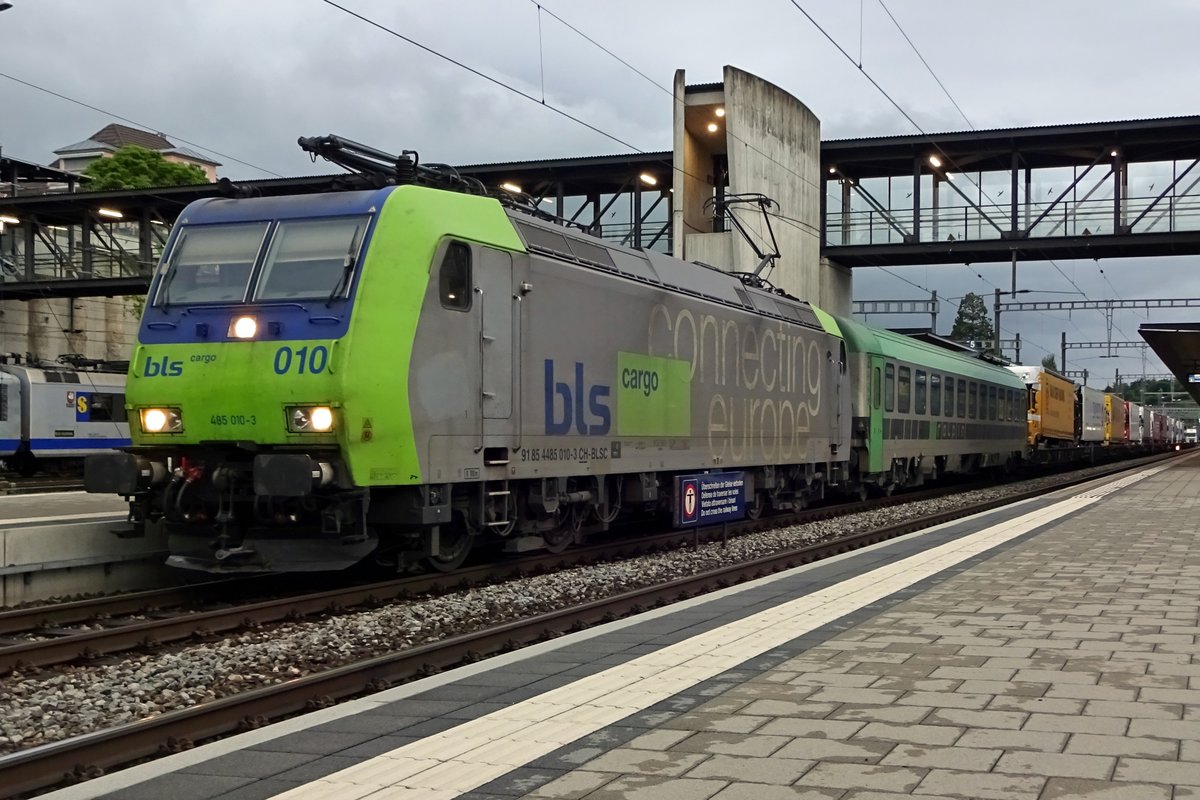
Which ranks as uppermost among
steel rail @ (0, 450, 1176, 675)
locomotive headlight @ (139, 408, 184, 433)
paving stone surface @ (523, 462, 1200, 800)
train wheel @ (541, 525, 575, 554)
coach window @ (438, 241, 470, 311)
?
coach window @ (438, 241, 470, 311)

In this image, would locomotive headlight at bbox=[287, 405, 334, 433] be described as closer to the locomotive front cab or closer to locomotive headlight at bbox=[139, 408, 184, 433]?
the locomotive front cab

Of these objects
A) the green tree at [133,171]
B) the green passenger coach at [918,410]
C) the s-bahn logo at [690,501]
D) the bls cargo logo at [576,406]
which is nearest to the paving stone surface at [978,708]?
the bls cargo logo at [576,406]

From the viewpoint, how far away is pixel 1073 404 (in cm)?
4891

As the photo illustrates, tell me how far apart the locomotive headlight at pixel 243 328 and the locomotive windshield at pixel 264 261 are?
9.6 inches

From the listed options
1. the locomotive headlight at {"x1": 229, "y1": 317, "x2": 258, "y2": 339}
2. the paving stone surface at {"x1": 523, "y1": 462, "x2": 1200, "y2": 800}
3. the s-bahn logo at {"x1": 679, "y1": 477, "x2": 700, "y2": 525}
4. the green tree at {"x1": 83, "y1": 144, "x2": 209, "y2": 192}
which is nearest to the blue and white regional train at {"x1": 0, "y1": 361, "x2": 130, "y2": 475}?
the s-bahn logo at {"x1": 679, "y1": 477, "x2": 700, "y2": 525}

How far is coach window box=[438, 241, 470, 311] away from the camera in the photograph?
10812 millimetres

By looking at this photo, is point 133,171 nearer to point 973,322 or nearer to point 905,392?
point 905,392

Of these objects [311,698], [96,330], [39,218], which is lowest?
[311,698]

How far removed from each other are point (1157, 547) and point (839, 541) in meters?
3.67

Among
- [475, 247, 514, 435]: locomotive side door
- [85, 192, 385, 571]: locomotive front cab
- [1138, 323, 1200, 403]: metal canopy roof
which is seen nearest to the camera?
[85, 192, 385, 571]: locomotive front cab

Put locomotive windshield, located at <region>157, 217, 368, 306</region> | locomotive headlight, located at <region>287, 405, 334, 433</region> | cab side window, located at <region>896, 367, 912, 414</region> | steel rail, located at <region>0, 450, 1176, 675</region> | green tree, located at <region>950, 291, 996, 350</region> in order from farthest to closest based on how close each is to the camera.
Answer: green tree, located at <region>950, 291, 996, 350</region> → cab side window, located at <region>896, 367, 912, 414</region> → locomotive windshield, located at <region>157, 217, 368, 306</region> → locomotive headlight, located at <region>287, 405, 334, 433</region> → steel rail, located at <region>0, 450, 1176, 675</region>

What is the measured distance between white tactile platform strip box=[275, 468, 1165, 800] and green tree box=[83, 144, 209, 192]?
185 feet

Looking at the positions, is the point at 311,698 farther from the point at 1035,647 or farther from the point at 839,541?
the point at 839,541

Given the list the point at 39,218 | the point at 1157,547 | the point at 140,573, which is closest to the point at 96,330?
the point at 39,218
